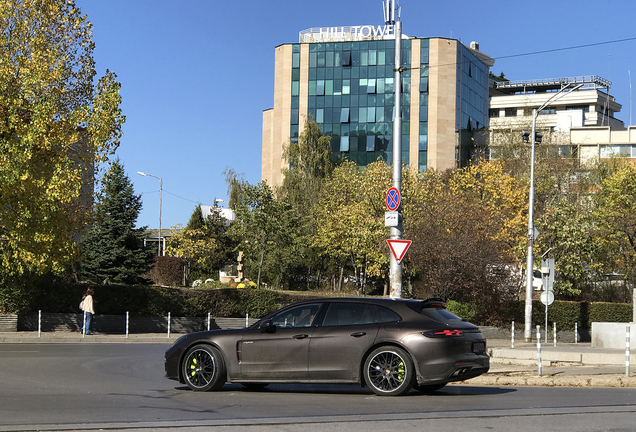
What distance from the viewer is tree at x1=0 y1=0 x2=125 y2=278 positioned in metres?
23.6

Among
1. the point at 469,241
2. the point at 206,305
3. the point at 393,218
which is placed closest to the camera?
the point at 393,218

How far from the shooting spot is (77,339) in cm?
2536

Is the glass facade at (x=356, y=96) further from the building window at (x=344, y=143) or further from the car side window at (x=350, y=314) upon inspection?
the car side window at (x=350, y=314)

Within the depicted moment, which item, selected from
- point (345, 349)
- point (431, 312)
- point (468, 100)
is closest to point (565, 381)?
point (431, 312)

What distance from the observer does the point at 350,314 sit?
36.2 ft

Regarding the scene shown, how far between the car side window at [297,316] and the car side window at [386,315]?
3.22 ft

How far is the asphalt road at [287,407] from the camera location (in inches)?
317

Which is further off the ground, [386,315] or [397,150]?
[397,150]

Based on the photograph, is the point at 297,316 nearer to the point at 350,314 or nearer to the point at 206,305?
the point at 350,314

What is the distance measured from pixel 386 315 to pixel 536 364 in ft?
25.1

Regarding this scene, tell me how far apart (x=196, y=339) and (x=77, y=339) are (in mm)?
15382

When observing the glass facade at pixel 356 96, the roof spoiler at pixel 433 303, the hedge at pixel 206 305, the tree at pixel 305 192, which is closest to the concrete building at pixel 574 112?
the glass facade at pixel 356 96

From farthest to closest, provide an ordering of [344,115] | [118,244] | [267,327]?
[344,115] < [118,244] < [267,327]

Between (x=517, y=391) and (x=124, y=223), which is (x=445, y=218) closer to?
(x=124, y=223)
